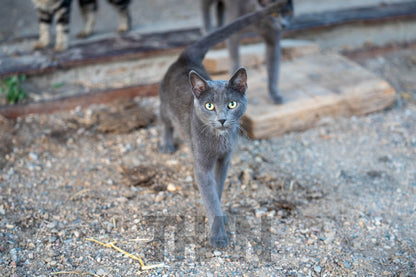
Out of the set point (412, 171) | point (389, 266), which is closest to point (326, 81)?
point (412, 171)

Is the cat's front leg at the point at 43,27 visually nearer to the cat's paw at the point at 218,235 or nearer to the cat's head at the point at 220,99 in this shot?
the cat's head at the point at 220,99

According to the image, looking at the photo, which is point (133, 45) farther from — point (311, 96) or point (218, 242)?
point (218, 242)

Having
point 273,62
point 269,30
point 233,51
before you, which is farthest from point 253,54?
point 269,30

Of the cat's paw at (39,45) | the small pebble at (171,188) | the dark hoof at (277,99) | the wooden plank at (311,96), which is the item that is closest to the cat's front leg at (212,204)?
the small pebble at (171,188)

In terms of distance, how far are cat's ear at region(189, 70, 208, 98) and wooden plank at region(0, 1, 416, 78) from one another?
2.16 metres

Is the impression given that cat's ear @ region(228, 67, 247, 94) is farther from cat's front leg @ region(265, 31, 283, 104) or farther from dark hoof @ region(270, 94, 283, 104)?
dark hoof @ region(270, 94, 283, 104)

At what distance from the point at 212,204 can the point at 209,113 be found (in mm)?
564

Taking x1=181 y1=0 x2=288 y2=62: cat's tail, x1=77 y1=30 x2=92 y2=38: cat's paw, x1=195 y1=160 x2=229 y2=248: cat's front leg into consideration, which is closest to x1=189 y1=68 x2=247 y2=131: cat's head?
x1=195 y1=160 x2=229 y2=248: cat's front leg

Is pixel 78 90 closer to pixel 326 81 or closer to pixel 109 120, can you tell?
pixel 109 120

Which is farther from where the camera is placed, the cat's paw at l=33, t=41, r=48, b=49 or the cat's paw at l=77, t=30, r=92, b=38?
the cat's paw at l=77, t=30, r=92, b=38

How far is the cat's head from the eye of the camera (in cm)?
226

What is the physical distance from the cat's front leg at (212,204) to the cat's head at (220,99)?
0.32m

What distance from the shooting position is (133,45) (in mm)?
4492

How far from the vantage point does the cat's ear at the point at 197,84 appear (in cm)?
227
